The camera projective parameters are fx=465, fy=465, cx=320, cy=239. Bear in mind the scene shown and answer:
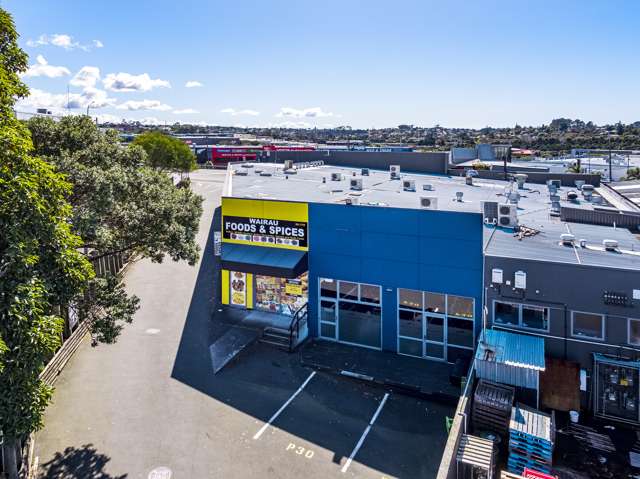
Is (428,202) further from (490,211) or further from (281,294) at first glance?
(281,294)

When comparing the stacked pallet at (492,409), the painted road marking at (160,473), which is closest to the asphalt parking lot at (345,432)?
the stacked pallet at (492,409)

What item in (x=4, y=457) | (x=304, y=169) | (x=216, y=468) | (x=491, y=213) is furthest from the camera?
(x=304, y=169)

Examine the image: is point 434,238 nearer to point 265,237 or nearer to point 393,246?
point 393,246

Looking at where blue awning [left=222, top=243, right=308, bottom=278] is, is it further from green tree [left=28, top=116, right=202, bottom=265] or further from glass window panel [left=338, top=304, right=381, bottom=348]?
green tree [left=28, top=116, right=202, bottom=265]

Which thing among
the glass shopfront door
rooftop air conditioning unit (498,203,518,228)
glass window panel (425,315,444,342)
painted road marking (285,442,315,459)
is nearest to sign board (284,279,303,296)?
the glass shopfront door

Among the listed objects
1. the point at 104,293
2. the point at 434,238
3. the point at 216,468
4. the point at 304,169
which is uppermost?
the point at 304,169

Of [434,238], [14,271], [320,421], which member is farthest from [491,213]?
[14,271]
